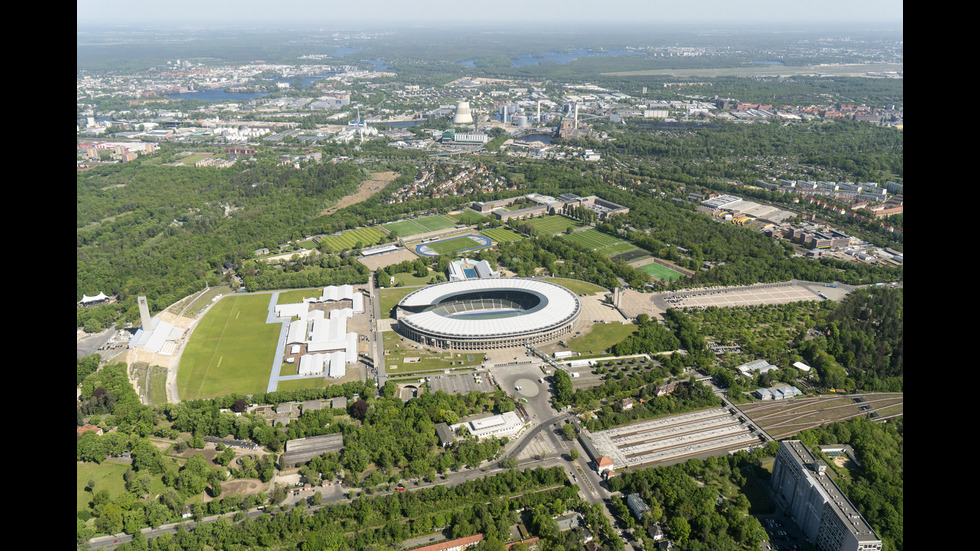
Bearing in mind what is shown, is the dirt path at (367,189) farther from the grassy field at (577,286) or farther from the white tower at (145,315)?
the grassy field at (577,286)

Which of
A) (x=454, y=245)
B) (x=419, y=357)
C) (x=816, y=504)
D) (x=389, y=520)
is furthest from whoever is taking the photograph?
(x=454, y=245)

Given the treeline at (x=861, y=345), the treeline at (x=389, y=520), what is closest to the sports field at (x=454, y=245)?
the treeline at (x=861, y=345)

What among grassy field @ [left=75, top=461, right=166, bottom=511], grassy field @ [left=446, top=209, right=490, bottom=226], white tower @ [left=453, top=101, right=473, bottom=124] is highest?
white tower @ [left=453, top=101, right=473, bottom=124]

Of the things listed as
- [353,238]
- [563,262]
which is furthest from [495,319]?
[353,238]

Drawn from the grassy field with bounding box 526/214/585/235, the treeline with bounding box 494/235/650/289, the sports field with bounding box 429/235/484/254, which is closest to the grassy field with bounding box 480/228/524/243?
the treeline with bounding box 494/235/650/289

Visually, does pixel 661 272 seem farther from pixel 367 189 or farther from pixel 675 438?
pixel 367 189

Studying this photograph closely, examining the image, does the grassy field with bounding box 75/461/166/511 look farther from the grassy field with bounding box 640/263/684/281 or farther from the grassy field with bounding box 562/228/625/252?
the grassy field with bounding box 562/228/625/252
